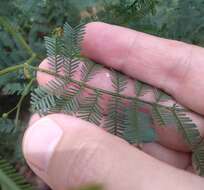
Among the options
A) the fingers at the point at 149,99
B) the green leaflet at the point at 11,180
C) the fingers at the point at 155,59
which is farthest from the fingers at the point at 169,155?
the green leaflet at the point at 11,180

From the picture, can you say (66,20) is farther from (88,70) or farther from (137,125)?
(137,125)

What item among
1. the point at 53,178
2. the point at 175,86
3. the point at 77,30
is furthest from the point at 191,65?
the point at 53,178

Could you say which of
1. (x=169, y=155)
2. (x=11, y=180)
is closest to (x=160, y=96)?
(x=169, y=155)

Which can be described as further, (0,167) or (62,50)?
(62,50)

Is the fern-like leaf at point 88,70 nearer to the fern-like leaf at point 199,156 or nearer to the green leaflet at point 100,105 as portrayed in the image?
the green leaflet at point 100,105

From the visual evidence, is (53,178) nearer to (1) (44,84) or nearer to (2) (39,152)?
(2) (39,152)
